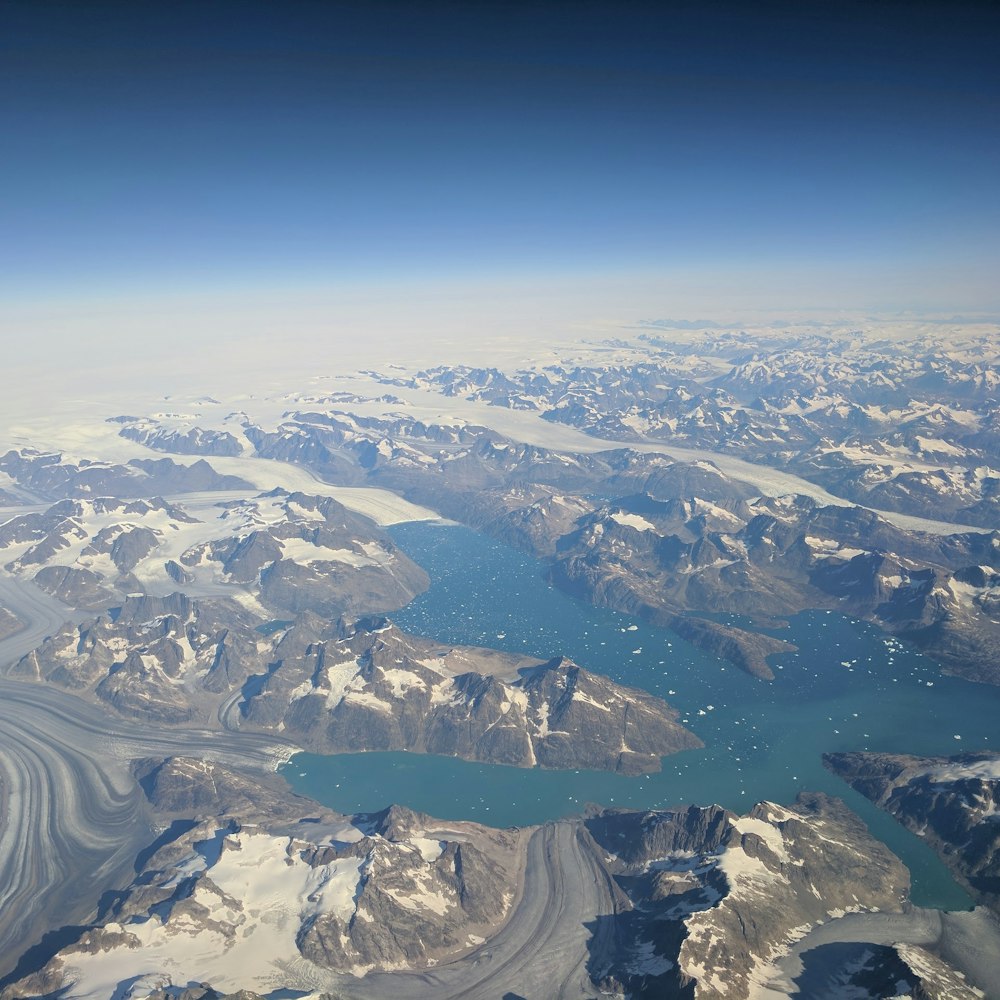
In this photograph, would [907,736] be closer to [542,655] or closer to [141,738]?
[542,655]

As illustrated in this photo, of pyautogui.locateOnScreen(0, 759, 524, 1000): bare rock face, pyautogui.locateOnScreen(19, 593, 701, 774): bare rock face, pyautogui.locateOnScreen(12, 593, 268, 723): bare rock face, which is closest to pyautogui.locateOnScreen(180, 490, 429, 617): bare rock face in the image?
pyautogui.locateOnScreen(12, 593, 268, 723): bare rock face

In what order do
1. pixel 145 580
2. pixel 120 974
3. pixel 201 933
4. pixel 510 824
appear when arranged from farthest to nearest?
pixel 145 580
pixel 510 824
pixel 201 933
pixel 120 974

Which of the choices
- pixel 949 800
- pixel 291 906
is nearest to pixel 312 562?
pixel 291 906

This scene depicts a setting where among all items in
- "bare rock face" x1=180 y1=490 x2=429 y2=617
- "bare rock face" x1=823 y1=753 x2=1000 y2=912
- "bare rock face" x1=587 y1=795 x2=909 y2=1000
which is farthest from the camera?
"bare rock face" x1=180 y1=490 x2=429 y2=617

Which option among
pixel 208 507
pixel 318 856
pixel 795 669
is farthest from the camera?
pixel 208 507

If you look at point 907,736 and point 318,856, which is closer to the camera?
point 318,856

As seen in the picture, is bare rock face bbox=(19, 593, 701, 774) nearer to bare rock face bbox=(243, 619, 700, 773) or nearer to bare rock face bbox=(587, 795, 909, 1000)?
bare rock face bbox=(243, 619, 700, 773)

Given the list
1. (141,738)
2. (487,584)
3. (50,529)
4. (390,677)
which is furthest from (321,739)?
(50,529)

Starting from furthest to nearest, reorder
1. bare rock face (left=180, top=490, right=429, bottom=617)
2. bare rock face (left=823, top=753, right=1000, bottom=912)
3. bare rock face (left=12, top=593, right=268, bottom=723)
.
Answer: bare rock face (left=180, top=490, right=429, bottom=617), bare rock face (left=12, top=593, right=268, bottom=723), bare rock face (left=823, top=753, right=1000, bottom=912)
